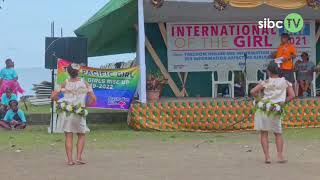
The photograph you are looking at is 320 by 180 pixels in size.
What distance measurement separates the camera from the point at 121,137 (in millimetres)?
14047

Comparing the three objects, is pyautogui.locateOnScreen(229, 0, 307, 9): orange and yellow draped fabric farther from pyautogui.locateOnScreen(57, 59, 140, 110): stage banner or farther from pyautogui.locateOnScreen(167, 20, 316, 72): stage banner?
pyautogui.locateOnScreen(167, 20, 316, 72): stage banner

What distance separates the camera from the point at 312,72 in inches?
746

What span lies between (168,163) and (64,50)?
6.73 meters

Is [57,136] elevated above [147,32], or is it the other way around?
[147,32]

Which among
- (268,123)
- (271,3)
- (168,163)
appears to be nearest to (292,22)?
(271,3)

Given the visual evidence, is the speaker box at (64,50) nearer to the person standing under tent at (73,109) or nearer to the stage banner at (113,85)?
the stage banner at (113,85)

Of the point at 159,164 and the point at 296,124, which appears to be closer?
the point at 159,164

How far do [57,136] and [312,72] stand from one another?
8093 millimetres

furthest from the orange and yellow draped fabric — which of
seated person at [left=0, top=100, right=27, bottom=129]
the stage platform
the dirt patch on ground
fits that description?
seated person at [left=0, top=100, right=27, bottom=129]

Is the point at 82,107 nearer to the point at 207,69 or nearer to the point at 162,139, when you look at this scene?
the point at 162,139

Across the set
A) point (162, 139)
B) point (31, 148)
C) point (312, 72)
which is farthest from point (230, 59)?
point (31, 148)

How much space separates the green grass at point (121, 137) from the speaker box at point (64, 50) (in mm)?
1735

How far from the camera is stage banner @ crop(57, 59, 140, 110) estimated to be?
52.1 feet

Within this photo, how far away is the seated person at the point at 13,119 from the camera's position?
16.8 meters
